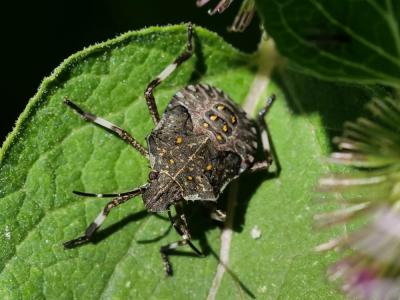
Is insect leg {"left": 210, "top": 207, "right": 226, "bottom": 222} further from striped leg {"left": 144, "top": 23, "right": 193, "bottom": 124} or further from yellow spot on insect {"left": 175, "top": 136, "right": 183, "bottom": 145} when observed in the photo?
striped leg {"left": 144, "top": 23, "right": 193, "bottom": 124}

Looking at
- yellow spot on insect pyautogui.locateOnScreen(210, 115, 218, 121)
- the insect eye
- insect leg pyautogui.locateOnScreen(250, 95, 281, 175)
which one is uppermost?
yellow spot on insect pyautogui.locateOnScreen(210, 115, 218, 121)

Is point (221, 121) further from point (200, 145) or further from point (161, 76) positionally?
point (161, 76)

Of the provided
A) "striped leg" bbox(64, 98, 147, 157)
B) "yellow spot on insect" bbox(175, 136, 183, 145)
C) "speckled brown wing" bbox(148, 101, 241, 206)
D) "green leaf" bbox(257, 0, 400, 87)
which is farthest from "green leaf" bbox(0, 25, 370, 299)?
"green leaf" bbox(257, 0, 400, 87)

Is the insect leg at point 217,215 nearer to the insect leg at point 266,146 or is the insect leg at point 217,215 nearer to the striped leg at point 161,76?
the insect leg at point 266,146

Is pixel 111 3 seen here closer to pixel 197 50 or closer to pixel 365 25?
pixel 197 50

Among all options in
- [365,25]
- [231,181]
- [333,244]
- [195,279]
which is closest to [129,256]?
[195,279]

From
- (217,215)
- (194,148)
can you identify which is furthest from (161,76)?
(217,215)
